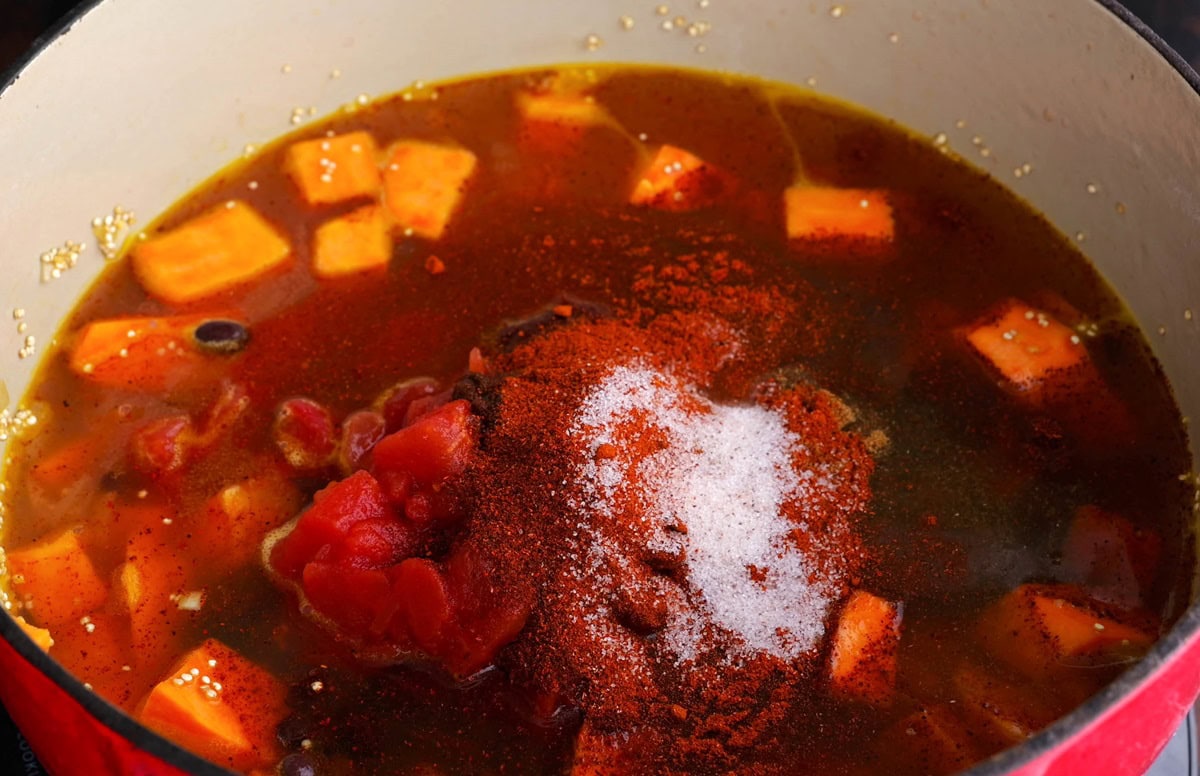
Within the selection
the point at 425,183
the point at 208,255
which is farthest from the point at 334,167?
the point at 208,255

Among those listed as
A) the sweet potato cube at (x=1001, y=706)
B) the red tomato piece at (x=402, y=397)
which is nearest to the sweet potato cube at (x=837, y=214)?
the red tomato piece at (x=402, y=397)

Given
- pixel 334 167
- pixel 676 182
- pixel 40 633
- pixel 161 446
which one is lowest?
pixel 40 633

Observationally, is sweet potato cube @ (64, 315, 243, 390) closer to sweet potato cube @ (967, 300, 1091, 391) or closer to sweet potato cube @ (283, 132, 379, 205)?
sweet potato cube @ (283, 132, 379, 205)

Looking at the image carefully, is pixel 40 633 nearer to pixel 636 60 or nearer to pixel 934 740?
pixel 934 740

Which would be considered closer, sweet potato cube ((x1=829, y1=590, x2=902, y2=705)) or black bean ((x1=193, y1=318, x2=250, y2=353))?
sweet potato cube ((x1=829, y1=590, x2=902, y2=705))

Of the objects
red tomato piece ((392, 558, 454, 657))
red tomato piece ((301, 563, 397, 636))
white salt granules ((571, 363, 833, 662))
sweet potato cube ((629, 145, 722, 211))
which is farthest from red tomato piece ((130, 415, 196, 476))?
sweet potato cube ((629, 145, 722, 211))

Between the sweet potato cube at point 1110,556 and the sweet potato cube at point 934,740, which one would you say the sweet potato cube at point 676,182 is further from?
the sweet potato cube at point 934,740
